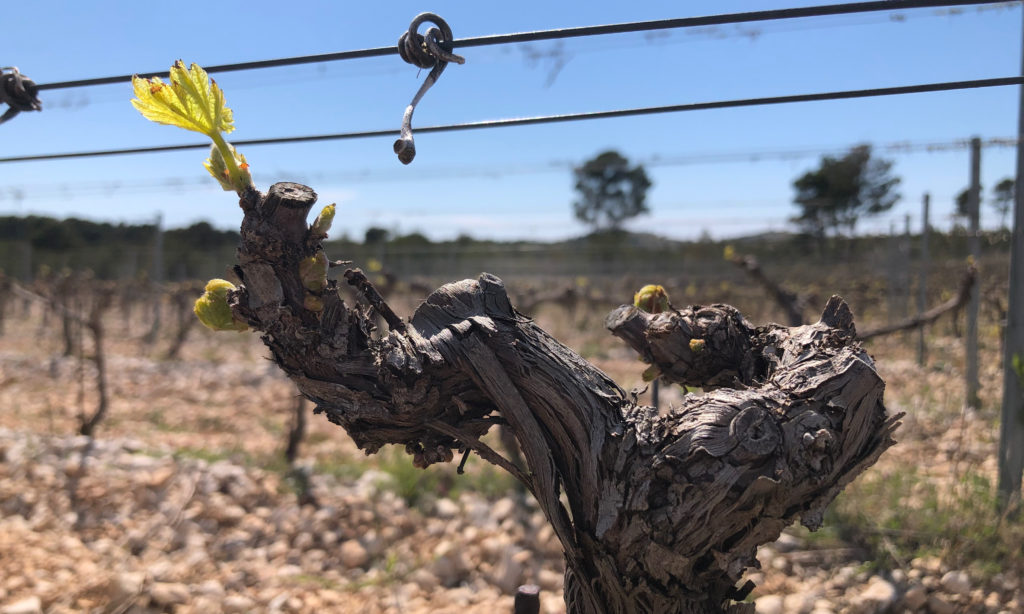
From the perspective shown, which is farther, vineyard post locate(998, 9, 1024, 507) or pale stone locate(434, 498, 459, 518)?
pale stone locate(434, 498, 459, 518)

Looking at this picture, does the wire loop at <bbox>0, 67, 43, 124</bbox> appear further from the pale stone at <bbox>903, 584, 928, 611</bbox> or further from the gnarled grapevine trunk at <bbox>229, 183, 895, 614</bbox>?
the pale stone at <bbox>903, 584, 928, 611</bbox>

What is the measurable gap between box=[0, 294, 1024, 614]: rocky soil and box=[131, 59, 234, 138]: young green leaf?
2.31 m

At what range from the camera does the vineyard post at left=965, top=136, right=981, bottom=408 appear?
5.32 metres

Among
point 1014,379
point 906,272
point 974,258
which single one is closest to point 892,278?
point 906,272

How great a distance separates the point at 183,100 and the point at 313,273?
1.31 ft

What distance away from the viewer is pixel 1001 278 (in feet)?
21.9

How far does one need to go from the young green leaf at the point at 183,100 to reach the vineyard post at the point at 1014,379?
4.21 m

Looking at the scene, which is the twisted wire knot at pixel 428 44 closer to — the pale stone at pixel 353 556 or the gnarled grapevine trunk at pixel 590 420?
the gnarled grapevine trunk at pixel 590 420

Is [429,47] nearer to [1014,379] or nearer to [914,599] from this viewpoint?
[914,599]

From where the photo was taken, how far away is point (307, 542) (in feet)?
11.9

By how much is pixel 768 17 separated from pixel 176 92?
1254 mm

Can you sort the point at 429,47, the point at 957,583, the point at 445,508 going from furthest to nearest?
the point at 445,508 → the point at 957,583 → the point at 429,47

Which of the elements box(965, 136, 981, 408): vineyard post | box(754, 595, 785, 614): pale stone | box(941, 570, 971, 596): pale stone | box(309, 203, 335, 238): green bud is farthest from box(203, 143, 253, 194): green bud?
box(965, 136, 981, 408): vineyard post

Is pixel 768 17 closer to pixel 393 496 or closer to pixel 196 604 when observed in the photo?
pixel 196 604
